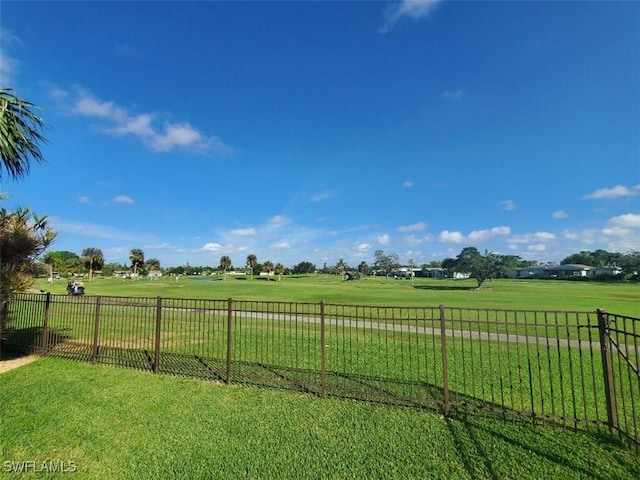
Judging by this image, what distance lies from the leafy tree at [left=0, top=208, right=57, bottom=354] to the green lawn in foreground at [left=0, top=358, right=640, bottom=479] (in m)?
3.39

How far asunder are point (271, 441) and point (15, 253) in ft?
28.8

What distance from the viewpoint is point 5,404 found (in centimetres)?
586

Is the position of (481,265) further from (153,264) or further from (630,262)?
(153,264)

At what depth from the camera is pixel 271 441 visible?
445cm

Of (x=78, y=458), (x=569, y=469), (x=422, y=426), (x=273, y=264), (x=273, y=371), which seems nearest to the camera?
(x=569, y=469)

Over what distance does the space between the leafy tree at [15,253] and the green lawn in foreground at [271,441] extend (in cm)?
339

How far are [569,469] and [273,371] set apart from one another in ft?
17.7

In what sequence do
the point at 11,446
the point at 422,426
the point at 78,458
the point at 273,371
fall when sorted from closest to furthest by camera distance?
the point at 78,458 < the point at 11,446 < the point at 422,426 < the point at 273,371

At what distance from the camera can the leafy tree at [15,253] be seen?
27.7 feet

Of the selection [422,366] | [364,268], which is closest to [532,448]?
[422,366]

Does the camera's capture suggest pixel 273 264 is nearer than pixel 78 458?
No

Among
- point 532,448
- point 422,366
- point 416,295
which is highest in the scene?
point 532,448

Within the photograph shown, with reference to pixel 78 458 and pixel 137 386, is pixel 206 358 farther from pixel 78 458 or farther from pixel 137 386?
pixel 78 458

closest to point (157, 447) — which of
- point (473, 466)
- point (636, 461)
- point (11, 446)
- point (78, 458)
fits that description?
point (78, 458)
